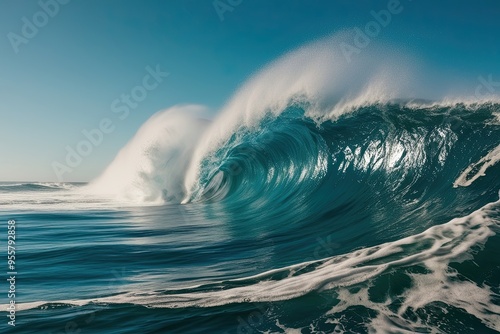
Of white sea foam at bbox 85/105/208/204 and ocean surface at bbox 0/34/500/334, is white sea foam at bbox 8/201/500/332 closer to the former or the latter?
ocean surface at bbox 0/34/500/334

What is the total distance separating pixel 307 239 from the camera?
7.02 metres

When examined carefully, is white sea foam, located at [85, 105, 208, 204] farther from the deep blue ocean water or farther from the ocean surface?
the deep blue ocean water

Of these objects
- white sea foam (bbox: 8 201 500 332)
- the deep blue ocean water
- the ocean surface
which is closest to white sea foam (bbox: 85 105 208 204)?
the ocean surface

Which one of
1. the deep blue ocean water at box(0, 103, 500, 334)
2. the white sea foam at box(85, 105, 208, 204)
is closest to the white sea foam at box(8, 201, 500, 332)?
the deep blue ocean water at box(0, 103, 500, 334)

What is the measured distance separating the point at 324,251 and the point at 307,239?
1.22 metres

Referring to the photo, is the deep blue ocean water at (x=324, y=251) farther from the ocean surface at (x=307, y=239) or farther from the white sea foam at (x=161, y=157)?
the white sea foam at (x=161, y=157)

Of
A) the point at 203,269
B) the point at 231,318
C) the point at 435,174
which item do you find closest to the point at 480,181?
the point at 435,174

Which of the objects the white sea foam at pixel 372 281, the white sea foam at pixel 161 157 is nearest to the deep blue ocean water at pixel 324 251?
the white sea foam at pixel 372 281

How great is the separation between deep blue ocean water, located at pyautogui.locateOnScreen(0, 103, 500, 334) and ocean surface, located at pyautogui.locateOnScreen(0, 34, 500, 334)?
23mm

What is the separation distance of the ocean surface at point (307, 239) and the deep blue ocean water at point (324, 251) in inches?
0.9

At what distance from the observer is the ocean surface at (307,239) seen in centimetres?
351

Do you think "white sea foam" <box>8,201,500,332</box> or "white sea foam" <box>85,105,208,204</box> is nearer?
"white sea foam" <box>8,201,500,332</box>

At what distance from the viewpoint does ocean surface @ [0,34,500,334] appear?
3.51 metres

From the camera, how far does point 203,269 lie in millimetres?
5148
